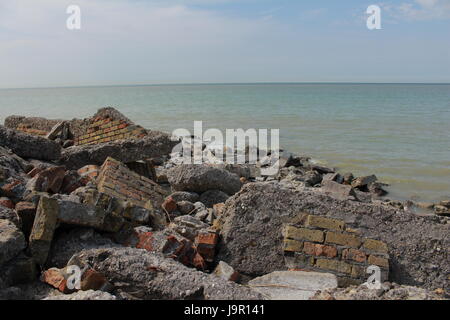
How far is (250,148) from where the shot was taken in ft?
40.8

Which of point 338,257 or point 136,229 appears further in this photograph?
point 136,229

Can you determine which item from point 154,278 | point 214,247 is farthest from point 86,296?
point 214,247

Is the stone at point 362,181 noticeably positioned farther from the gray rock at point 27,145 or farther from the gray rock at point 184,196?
the gray rock at point 27,145

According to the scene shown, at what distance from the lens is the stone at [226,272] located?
3212 millimetres

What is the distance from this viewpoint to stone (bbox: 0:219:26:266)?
8.95 feet

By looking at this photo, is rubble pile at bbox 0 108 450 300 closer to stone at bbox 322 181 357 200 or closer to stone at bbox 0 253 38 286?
stone at bbox 0 253 38 286

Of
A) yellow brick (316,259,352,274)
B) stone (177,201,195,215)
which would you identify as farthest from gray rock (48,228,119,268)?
yellow brick (316,259,352,274)

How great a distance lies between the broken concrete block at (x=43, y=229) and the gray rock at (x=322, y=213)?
1.37 m

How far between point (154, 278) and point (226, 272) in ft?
2.13

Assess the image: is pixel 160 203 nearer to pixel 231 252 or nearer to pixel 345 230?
pixel 231 252

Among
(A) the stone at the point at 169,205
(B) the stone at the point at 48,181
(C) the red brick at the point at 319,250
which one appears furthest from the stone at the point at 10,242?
(C) the red brick at the point at 319,250

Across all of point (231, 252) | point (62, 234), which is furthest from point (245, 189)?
point (62, 234)

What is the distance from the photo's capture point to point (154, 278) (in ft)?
9.31
